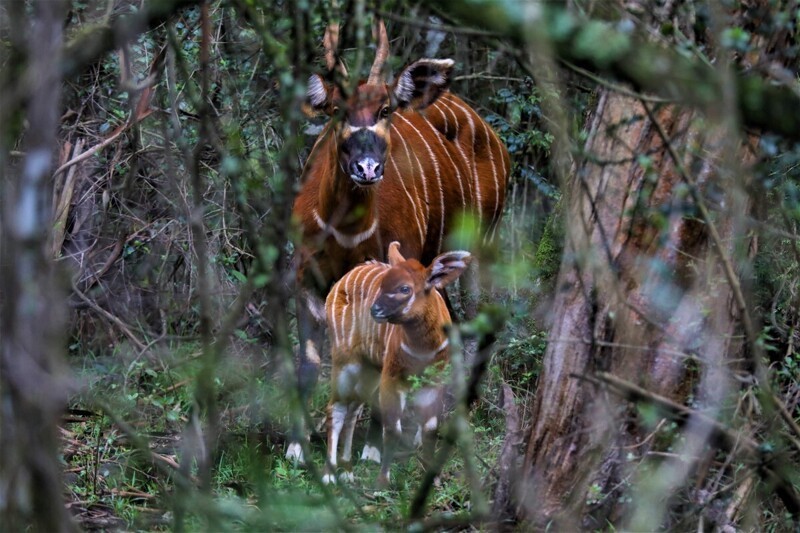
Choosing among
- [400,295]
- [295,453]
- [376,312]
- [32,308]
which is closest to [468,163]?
[400,295]

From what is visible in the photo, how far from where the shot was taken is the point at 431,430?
226 inches

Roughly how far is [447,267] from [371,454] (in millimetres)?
1091

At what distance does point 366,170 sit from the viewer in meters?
5.80

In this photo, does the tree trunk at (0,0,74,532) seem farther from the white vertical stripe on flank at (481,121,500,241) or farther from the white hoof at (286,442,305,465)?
the white vertical stripe on flank at (481,121,500,241)

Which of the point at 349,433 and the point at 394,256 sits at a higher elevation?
the point at 394,256

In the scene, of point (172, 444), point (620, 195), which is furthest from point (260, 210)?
point (620, 195)

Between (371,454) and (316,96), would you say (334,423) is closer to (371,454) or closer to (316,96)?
(371,454)

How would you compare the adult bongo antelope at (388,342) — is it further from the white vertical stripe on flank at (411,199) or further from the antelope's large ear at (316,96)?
the antelope's large ear at (316,96)

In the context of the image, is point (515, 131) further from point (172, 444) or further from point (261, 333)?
point (172, 444)

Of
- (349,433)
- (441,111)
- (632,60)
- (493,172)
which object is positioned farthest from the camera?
(493,172)

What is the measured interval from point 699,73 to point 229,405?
405 cm

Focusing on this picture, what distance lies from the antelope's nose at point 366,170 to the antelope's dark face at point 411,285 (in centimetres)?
46

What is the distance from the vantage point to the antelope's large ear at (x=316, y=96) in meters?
5.95

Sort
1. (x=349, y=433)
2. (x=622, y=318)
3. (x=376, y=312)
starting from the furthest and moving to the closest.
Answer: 1. (x=349, y=433)
2. (x=376, y=312)
3. (x=622, y=318)
